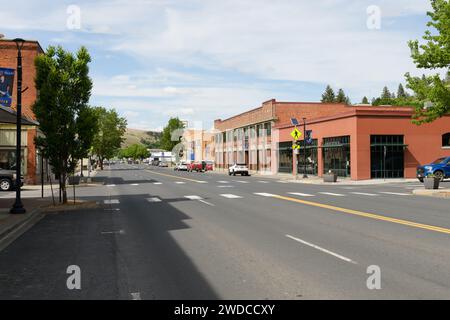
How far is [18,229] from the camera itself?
12.9 metres

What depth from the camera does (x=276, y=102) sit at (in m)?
62.6

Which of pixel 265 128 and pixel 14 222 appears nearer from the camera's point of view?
pixel 14 222

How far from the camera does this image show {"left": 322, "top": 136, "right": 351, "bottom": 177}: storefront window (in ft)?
138

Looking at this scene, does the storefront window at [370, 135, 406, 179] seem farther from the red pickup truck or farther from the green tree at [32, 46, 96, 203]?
the red pickup truck

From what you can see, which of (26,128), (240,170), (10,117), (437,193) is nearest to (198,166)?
(240,170)

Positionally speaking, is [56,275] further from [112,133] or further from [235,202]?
[112,133]

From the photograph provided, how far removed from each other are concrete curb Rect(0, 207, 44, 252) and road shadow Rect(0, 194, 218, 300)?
20 cm

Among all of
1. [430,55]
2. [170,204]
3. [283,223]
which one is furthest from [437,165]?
[283,223]

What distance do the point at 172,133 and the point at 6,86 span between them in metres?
117

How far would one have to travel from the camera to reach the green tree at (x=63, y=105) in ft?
60.7

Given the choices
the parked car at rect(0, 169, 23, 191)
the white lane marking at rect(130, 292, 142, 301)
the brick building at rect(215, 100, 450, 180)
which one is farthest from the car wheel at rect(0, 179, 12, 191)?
the white lane marking at rect(130, 292, 142, 301)

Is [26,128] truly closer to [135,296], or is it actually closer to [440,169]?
[440,169]
